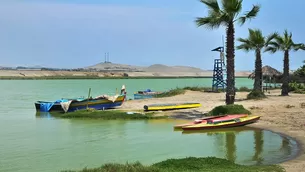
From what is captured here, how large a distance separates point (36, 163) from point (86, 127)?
25.1 ft

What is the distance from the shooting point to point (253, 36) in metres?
30.7

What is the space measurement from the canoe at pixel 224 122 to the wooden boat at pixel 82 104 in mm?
11286

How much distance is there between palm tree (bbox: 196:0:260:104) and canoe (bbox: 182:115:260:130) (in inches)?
157

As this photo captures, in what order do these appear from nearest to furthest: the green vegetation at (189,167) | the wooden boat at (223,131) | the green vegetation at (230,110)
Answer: the green vegetation at (189,167) < the wooden boat at (223,131) < the green vegetation at (230,110)

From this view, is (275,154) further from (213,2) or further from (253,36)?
(253,36)

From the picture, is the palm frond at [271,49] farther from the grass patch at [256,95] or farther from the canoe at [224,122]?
the canoe at [224,122]

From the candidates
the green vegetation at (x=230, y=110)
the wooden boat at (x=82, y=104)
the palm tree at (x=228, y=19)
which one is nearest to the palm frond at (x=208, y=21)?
the palm tree at (x=228, y=19)

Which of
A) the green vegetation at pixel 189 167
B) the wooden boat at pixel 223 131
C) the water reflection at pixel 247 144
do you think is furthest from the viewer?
the wooden boat at pixel 223 131

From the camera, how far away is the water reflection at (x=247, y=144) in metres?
12.4

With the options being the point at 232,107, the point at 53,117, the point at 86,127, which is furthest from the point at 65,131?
the point at 232,107

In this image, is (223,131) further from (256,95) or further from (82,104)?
(256,95)

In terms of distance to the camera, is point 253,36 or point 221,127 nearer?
point 221,127

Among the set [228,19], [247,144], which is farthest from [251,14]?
[247,144]

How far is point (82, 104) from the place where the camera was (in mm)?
26953
